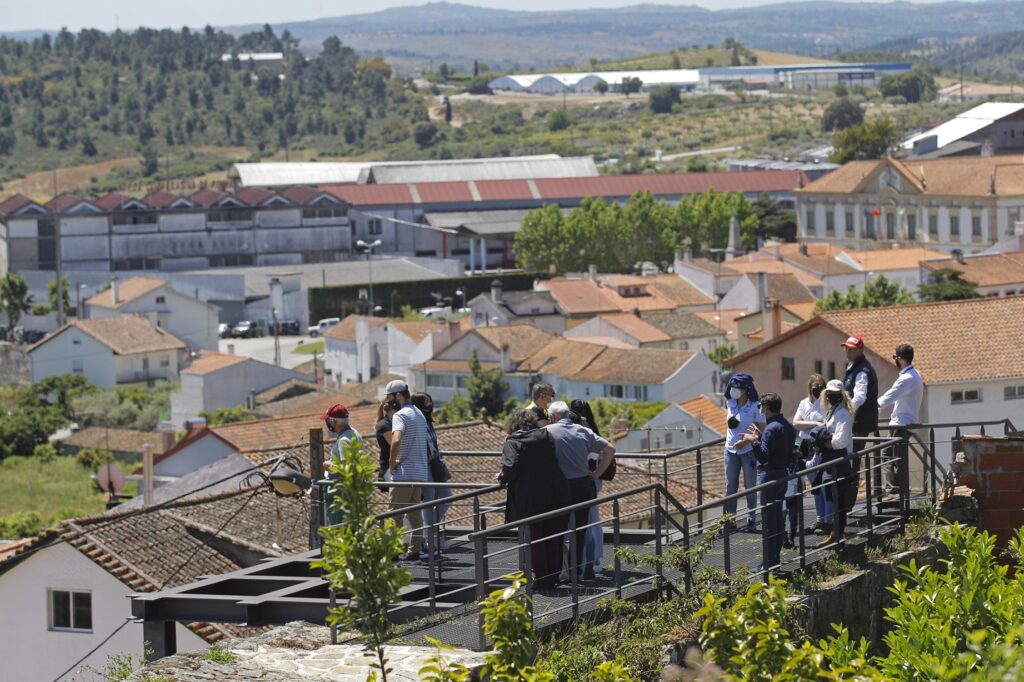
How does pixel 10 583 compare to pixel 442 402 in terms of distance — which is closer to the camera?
pixel 10 583

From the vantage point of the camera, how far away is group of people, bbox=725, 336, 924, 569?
1146cm

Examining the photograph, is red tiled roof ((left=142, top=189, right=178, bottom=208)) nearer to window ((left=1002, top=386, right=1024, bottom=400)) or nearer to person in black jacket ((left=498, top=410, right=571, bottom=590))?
window ((left=1002, top=386, right=1024, bottom=400))

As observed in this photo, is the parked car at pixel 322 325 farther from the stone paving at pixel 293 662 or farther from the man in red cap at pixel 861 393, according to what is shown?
the stone paving at pixel 293 662

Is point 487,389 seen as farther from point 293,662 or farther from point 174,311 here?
point 293,662

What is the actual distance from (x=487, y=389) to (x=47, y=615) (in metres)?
41.8

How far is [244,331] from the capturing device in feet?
289

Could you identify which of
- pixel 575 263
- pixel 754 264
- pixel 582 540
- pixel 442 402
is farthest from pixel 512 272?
pixel 582 540

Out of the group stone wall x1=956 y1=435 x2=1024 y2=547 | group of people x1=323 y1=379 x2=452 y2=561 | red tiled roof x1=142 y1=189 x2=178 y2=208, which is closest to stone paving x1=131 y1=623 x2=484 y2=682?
group of people x1=323 y1=379 x2=452 y2=561

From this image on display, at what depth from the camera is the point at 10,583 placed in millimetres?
18719

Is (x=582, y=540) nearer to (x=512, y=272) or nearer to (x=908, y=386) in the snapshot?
(x=908, y=386)

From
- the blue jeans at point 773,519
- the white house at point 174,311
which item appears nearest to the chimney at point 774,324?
the blue jeans at point 773,519

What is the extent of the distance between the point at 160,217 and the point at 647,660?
93.0m

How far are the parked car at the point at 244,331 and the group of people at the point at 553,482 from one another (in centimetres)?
7720

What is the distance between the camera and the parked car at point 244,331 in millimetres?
87812
